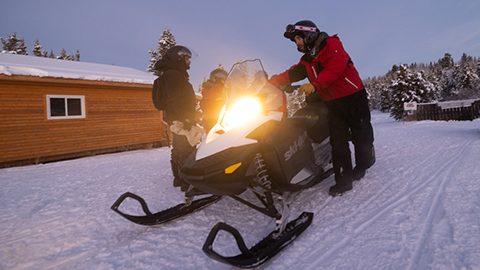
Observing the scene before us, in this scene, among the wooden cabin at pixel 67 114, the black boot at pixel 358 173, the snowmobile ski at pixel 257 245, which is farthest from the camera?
the wooden cabin at pixel 67 114

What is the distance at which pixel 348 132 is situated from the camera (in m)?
3.19

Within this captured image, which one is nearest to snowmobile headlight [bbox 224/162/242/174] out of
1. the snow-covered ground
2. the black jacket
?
the snow-covered ground

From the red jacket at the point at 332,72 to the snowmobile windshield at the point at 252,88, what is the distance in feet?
1.50

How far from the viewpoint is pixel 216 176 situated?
207 centimetres

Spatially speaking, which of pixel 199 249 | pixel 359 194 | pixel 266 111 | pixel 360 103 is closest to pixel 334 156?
pixel 359 194

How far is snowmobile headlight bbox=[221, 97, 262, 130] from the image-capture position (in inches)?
96.8

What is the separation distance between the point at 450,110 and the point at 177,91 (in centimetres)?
1991

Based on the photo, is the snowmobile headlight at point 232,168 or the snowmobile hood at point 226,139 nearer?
the snowmobile headlight at point 232,168

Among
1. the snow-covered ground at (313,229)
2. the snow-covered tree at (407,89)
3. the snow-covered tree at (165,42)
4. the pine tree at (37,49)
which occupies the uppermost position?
the pine tree at (37,49)

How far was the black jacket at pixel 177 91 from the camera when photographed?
373cm

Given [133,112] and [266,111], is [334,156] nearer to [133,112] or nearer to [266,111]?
[266,111]

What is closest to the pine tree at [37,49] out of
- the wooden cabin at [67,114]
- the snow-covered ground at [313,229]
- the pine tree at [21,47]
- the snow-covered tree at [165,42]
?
the pine tree at [21,47]

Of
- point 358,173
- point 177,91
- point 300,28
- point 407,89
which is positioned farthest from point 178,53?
point 407,89

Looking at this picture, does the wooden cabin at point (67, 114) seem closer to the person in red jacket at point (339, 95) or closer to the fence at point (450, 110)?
the person in red jacket at point (339, 95)
